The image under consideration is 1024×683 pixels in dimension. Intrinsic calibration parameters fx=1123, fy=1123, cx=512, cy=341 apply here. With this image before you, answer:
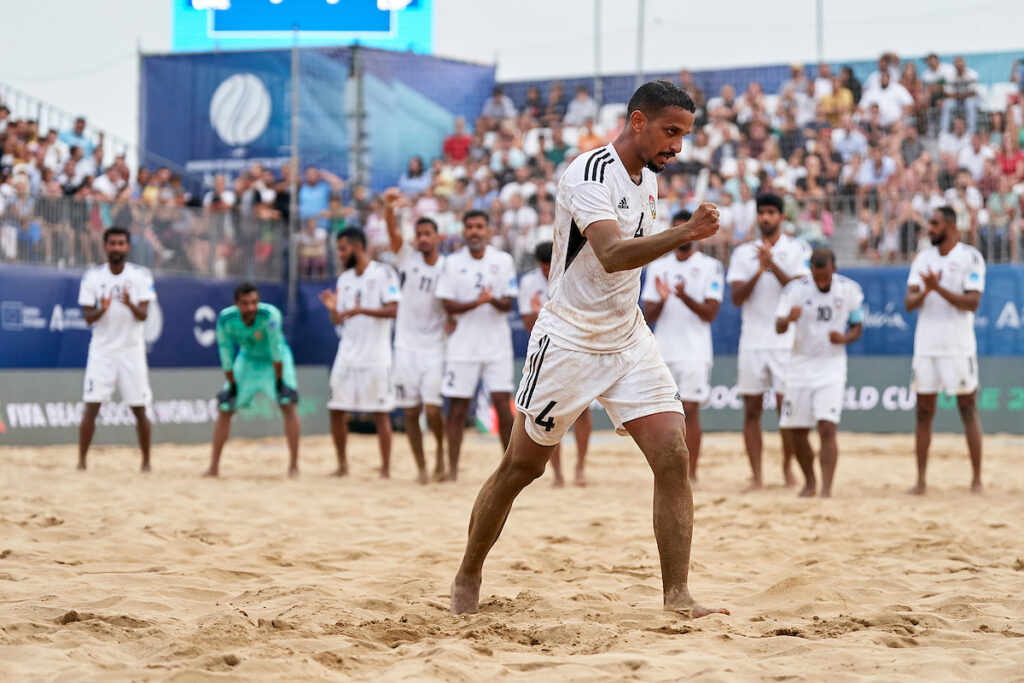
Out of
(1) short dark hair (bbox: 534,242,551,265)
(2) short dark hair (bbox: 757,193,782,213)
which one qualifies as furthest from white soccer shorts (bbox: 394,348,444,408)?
(2) short dark hair (bbox: 757,193,782,213)

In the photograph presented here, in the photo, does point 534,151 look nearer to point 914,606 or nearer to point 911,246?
point 911,246

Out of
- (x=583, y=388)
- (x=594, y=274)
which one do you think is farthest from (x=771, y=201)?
(x=583, y=388)

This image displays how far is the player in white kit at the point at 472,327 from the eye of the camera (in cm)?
974

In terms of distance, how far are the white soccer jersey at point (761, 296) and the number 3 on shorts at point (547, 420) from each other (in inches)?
209

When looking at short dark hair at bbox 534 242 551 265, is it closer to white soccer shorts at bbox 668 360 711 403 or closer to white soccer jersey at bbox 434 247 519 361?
white soccer jersey at bbox 434 247 519 361

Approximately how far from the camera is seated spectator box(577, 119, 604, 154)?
1759 centimetres

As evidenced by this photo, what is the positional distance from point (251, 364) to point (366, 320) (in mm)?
1113

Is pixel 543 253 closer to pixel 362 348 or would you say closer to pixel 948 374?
pixel 362 348

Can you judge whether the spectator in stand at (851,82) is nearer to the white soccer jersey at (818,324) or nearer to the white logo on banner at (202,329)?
the white soccer jersey at (818,324)

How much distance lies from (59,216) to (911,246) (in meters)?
11.0

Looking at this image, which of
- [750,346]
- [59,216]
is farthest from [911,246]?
[59,216]

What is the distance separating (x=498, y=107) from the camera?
67.9 ft

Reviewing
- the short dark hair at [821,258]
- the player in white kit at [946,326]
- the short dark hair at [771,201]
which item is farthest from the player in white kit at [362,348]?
the player in white kit at [946,326]

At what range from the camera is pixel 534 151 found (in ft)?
61.7
